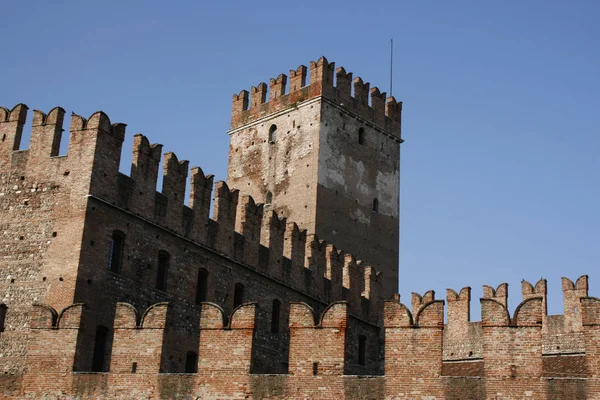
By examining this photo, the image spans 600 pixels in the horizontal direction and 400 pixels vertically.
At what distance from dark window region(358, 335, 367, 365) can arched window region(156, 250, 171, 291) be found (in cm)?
897

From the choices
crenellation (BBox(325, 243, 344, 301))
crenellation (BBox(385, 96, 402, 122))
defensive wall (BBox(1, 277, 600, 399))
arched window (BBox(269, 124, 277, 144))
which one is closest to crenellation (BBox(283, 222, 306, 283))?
crenellation (BBox(325, 243, 344, 301))

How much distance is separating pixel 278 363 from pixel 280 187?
400 inches

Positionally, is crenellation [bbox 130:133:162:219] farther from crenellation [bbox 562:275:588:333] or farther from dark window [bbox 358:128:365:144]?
crenellation [bbox 562:275:588:333]

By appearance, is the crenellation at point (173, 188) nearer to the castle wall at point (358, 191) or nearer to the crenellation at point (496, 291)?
the castle wall at point (358, 191)

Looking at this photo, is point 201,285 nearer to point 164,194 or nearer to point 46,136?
point 164,194

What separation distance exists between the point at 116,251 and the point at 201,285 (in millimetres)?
3237

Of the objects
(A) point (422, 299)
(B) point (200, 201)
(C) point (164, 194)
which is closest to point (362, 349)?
(A) point (422, 299)

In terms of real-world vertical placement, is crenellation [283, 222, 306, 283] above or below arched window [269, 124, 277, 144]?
below

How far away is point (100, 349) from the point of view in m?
21.5

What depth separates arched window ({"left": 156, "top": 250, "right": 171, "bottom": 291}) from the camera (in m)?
24.0

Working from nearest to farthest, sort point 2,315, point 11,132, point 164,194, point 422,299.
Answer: point 2,315
point 11,132
point 164,194
point 422,299

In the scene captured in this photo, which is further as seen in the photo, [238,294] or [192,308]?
[238,294]

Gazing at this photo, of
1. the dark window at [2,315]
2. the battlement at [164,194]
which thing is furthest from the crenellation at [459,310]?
the dark window at [2,315]

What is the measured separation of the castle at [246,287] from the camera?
17891mm
